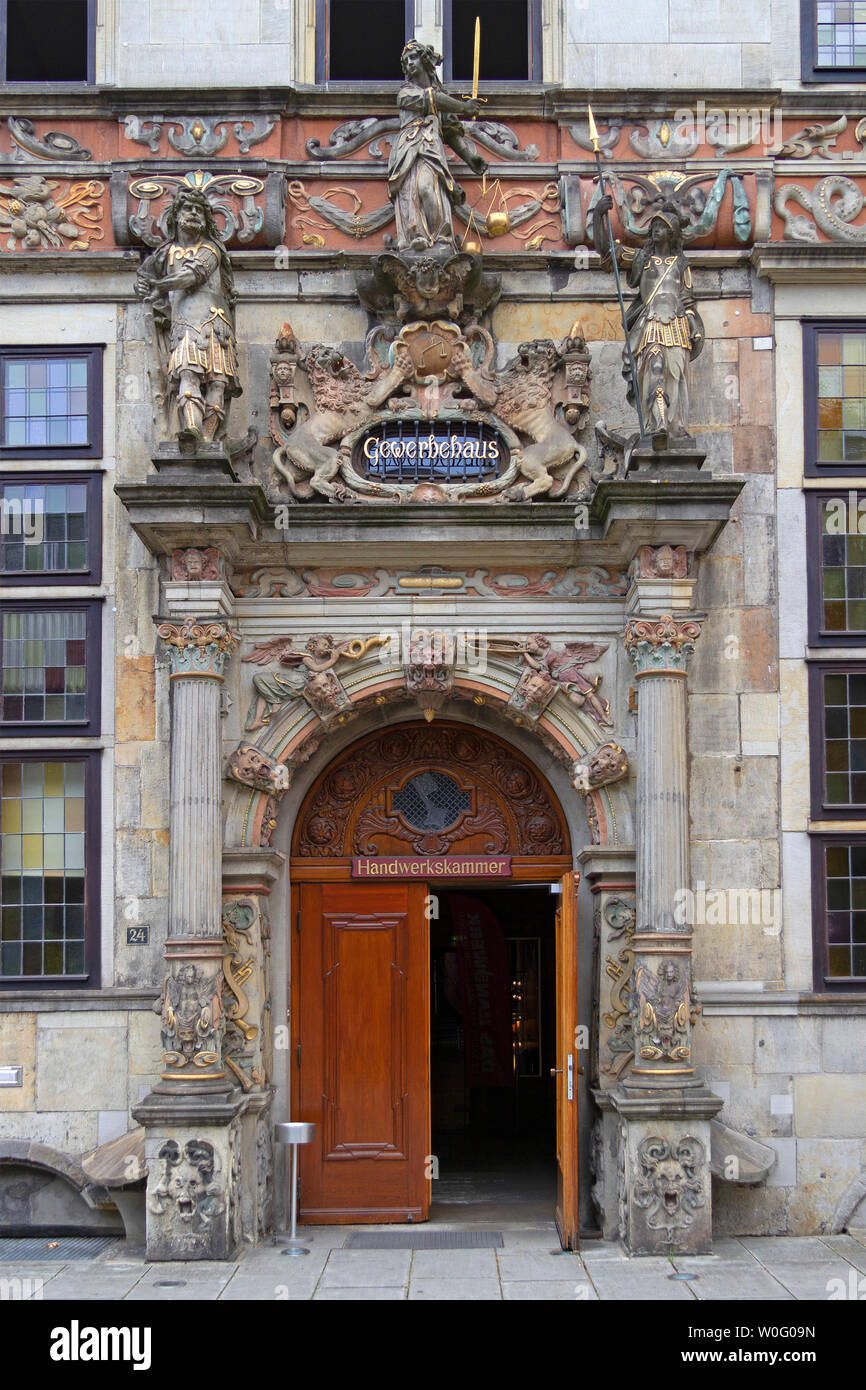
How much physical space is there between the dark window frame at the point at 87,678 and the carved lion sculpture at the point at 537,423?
2.86 metres

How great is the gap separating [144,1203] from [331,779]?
3.15 m

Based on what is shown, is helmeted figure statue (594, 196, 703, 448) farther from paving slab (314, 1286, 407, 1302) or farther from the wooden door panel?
paving slab (314, 1286, 407, 1302)

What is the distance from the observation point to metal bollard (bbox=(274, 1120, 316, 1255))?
32.0 ft

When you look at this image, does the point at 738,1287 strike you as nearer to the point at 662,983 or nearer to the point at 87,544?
the point at 662,983

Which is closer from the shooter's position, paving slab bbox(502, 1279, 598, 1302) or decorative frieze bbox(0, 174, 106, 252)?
paving slab bbox(502, 1279, 598, 1302)

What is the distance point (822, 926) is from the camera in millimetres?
10398

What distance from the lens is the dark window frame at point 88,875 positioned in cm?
1042

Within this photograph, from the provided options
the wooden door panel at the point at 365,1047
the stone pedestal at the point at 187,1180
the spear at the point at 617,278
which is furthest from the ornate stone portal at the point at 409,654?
the wooden door panel at the point at 365,1047

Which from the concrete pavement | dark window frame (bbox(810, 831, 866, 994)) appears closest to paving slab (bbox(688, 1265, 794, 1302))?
the concrete pavement

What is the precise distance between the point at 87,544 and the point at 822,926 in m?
5.81

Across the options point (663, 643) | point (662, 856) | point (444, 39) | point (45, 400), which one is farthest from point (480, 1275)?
point (444, 39)

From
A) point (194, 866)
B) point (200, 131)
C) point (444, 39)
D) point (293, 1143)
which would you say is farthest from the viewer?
point (444, 39)

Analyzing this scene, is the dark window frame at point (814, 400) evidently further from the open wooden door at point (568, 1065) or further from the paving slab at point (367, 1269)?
the paving slab at point (367, 1269)

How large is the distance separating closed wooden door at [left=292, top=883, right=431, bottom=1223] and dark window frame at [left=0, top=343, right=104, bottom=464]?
11.6 ft
